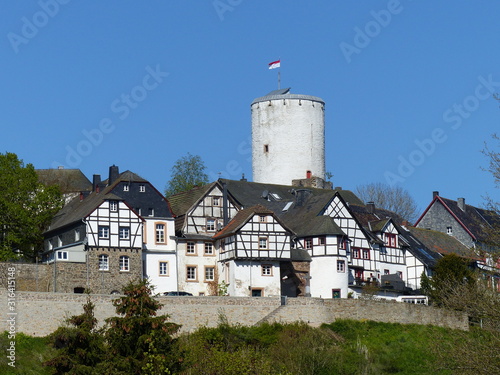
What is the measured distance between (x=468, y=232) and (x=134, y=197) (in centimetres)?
2703

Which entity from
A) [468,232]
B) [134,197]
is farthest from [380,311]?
[468,232]

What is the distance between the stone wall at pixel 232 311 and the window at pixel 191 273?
25.0 feet

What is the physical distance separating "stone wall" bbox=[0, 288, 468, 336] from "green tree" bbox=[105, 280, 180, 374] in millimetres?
9098

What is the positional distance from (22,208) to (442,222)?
31308 mm

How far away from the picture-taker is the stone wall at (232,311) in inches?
1896

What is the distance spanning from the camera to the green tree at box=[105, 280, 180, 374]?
3794cm

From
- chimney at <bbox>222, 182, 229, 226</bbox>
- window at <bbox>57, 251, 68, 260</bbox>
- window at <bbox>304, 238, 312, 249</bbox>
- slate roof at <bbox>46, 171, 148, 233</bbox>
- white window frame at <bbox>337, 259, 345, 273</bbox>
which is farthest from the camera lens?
chimney at <bbox>222, 182, 229, 226</bbox>

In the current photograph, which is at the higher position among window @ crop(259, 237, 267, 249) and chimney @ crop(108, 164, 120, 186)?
chimney @ crop(108, 164, 120, 186)

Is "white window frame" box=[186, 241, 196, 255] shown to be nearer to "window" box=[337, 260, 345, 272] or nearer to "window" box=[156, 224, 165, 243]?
"window" box=[156, 224, 165, 243]

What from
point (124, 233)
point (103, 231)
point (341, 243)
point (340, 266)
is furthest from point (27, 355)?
point (341, 243)

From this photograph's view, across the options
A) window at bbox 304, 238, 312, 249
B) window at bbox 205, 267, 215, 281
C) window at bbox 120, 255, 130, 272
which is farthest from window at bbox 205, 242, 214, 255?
window at bbox 120, 255, 130, 272

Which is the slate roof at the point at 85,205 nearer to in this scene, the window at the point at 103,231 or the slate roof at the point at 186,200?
the window at the point at 103,231

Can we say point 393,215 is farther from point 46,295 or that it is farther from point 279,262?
point 46,295

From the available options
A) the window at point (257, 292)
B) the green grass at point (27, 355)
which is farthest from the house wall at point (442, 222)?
the green grass at point (27, 355)
